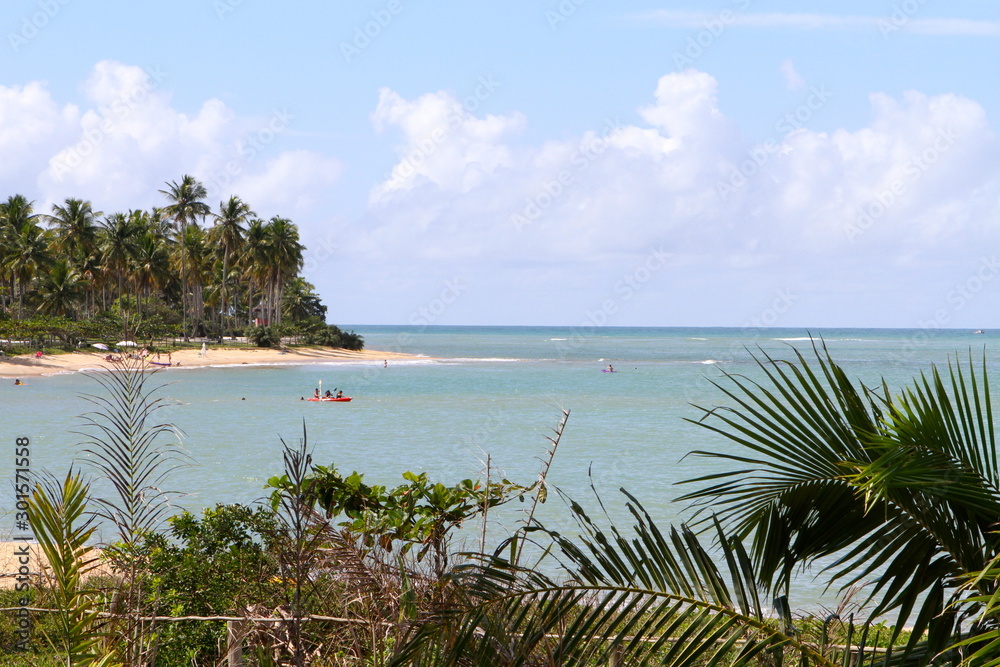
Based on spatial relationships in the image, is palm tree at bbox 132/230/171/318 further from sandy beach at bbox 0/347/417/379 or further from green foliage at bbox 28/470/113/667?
green foliage at bbox 28/470/113/667

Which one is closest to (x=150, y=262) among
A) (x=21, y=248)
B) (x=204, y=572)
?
(x=21, y=248)

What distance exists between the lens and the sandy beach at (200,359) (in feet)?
154

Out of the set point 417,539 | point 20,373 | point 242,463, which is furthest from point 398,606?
point 20,373

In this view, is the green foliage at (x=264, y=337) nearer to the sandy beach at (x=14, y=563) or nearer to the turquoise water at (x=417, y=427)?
the turquoise water at (x=417, y=427)

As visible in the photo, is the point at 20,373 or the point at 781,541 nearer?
the point at 781,541

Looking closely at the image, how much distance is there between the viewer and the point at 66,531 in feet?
13.3

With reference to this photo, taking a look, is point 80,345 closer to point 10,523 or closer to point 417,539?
point 10,523

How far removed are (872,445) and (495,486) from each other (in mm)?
3336

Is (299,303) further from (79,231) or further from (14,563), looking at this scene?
(14,563)

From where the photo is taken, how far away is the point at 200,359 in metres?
58.8

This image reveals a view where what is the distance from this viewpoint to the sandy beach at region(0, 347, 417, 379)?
1849 inches

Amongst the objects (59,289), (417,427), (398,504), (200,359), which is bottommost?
(417,427)

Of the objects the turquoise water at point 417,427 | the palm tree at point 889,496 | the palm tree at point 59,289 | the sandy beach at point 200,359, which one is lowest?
the turquoise water at point 417,427

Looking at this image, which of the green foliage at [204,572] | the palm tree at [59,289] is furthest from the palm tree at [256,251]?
the green foliage at [204,572]
